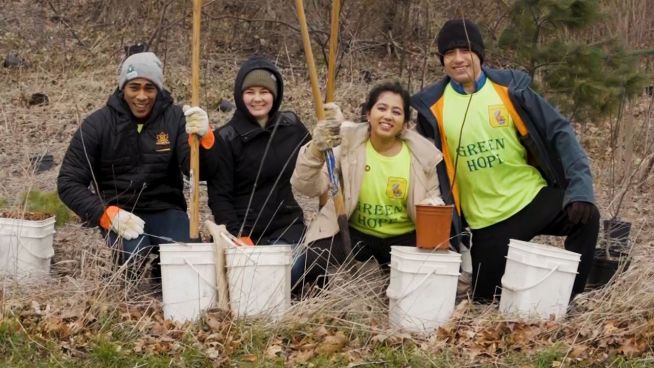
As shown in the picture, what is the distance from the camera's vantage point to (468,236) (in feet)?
16.2

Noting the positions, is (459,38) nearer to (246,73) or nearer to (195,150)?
(246,73)

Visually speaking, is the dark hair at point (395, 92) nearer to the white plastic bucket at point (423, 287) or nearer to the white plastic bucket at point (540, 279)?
the white plastic bucket at point (423, 287)

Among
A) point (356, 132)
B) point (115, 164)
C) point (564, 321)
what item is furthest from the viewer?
point (115, 164)

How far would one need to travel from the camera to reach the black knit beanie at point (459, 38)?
4750mm

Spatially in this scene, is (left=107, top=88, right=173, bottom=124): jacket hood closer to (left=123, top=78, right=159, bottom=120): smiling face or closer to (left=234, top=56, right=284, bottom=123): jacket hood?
(left=123, top=78, right=159, bottom=120): smiling face

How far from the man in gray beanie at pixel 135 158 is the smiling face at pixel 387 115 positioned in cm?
94

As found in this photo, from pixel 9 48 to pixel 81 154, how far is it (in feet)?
36.4

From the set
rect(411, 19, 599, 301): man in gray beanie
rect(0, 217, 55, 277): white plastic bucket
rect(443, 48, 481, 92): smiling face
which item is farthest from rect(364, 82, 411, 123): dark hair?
rect(0, 217, 55, 277): white plastic bucket

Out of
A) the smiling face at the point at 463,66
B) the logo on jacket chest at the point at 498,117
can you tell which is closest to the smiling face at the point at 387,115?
the smiling face at the point at 463,66

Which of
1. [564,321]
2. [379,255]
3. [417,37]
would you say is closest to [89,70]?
[417,37]

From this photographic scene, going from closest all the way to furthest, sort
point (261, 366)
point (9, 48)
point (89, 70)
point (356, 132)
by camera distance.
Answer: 1. point (261, 366)
2. point (356, 132)
3. point (89, 70)
4. point (9, 48)

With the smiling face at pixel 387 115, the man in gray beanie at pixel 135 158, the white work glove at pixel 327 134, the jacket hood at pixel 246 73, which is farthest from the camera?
the jacket hood at pixel 246 73

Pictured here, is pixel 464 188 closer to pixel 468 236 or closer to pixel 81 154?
pixel 468 236

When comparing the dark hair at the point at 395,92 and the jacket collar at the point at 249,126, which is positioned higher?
the dark hair at the point at 395,92
